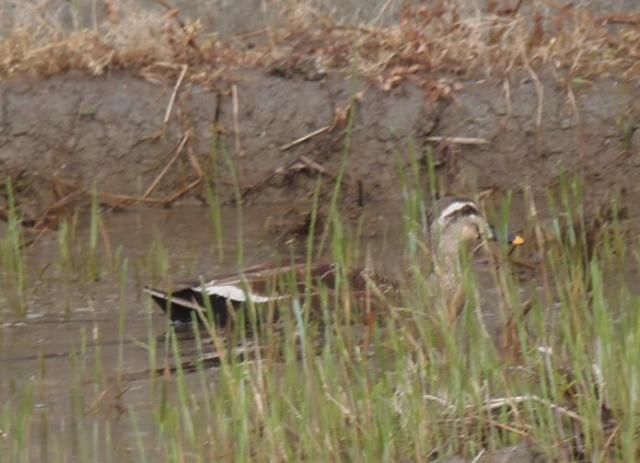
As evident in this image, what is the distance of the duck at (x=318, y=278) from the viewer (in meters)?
6.91

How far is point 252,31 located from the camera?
10266 mm

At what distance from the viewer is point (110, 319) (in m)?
7.41

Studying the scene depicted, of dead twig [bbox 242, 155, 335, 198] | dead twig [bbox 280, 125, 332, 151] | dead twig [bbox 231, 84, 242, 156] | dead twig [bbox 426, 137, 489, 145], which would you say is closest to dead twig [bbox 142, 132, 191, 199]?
dead twig [bbox 231, 84, 242, 156]

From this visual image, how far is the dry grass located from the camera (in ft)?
31.8

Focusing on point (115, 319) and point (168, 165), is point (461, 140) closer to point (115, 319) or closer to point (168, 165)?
point (168, 165)

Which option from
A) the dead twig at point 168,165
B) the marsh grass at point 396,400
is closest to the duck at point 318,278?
the marsh grass at point 396,400

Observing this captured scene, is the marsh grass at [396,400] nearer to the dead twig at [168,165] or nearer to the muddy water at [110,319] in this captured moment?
the muddy water at [110,319]

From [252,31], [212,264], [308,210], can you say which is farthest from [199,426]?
[252,31]

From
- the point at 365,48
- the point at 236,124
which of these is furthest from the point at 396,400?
the point at 365,48

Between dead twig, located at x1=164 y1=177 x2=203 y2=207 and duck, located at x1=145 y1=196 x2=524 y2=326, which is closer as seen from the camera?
duck, located at x1=145 y1=196 x2=524 y2=326

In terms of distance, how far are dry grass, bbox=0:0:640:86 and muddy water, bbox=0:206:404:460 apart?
78 cm

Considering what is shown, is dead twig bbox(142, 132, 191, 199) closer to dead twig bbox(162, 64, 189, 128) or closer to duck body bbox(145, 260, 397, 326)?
dead twig bbox(162, 64, 189, 128)

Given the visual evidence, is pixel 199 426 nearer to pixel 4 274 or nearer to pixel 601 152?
pixel 4 274

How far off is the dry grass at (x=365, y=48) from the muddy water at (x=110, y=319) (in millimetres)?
784
